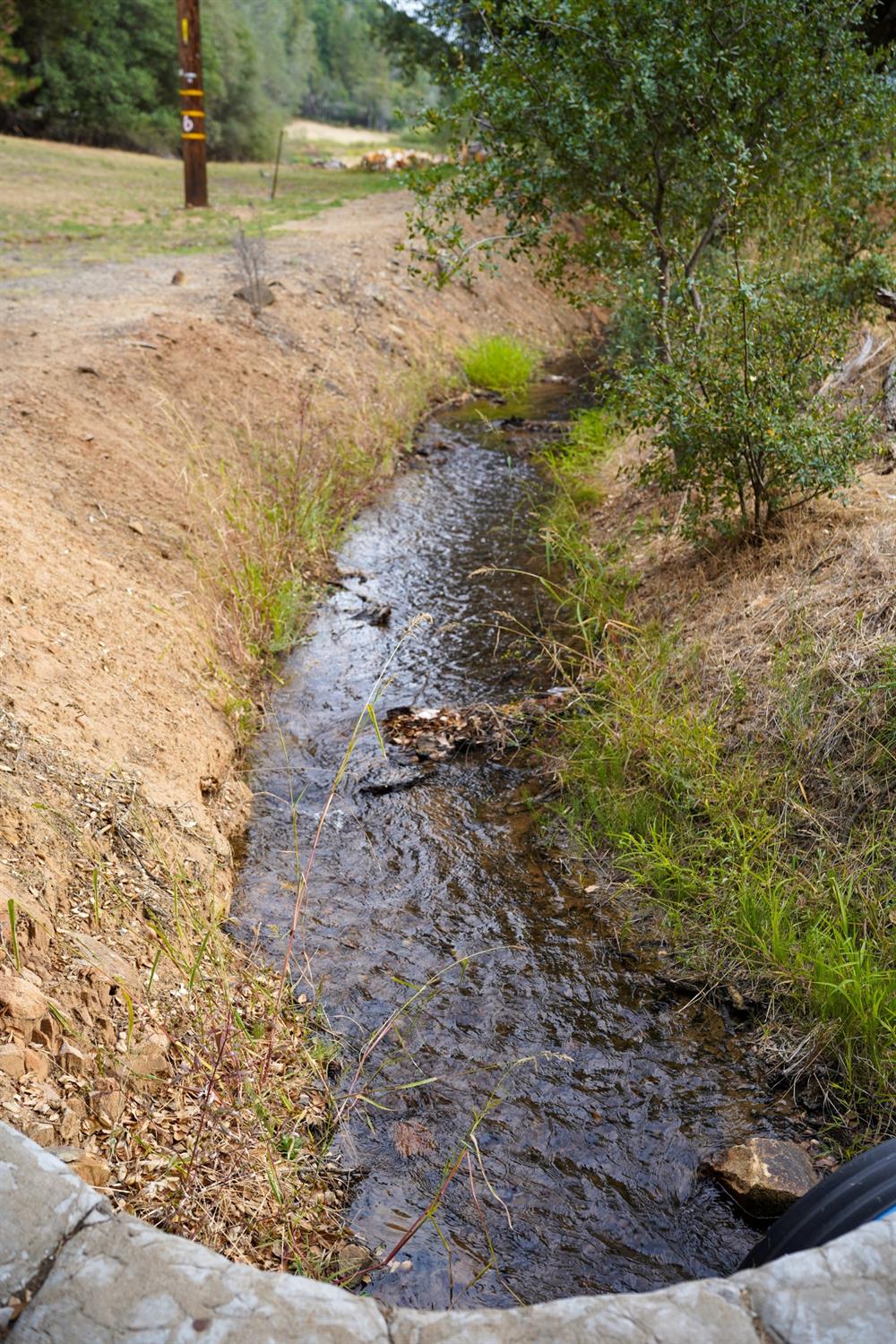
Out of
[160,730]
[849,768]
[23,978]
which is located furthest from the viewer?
[160,730]

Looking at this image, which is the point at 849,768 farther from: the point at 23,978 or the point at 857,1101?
the point at 23,978

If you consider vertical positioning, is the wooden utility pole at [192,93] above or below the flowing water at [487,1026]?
above

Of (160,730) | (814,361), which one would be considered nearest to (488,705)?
(160,730)

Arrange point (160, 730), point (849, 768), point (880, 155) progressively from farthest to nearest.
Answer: point (880, 155) → point (160, 730) → point (849, 768)

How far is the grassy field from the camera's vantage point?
10.2 metres

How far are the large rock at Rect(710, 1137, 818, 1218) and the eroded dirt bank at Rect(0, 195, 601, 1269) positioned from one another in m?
1.00

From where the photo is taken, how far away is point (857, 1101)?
2900mm

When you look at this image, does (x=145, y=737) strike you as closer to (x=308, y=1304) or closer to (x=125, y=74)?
(x=308, y=1304)

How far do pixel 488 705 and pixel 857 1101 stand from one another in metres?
2.40

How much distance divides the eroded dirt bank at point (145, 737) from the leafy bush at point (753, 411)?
7.38ft

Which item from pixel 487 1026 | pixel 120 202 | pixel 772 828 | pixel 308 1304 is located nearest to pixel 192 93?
pixel 120 202

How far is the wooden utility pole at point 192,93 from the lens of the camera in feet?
41.9

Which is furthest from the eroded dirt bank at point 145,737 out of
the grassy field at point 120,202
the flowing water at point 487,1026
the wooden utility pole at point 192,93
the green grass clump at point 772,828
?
the wooden utility pole at point 192,93

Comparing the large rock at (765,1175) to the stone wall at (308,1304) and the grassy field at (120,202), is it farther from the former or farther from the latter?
the grassy field at (120,202)
